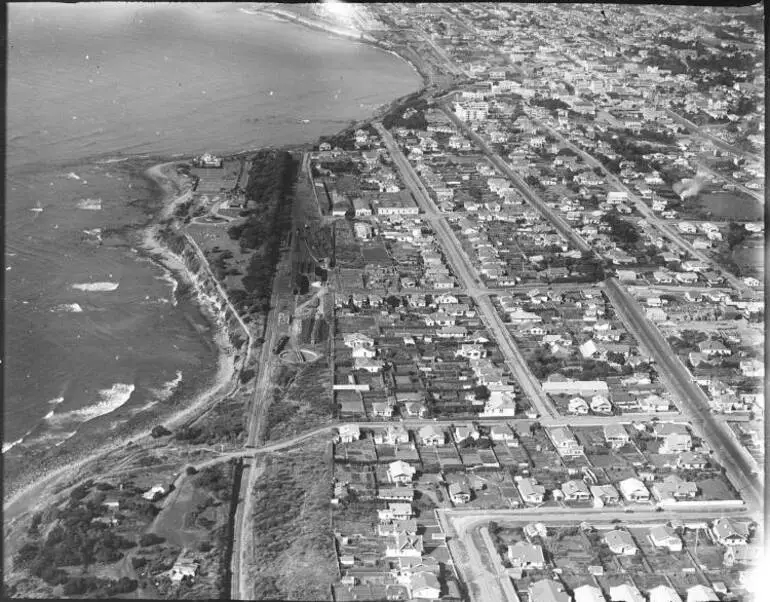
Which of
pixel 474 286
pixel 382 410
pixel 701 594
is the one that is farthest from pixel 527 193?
pixel 701 594

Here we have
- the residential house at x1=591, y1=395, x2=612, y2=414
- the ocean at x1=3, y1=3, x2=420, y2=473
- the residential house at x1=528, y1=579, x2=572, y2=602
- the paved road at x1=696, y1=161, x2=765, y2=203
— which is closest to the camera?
the residential house at x1=528, y1=579, x2=572, y2=602

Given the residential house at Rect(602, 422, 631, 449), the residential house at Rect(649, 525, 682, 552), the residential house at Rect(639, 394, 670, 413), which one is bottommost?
the residential house at Rect(639, 394, 670, 413)

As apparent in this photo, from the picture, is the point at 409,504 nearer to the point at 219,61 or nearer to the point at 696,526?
the point at 696,526

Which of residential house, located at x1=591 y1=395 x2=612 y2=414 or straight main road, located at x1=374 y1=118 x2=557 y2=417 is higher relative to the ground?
residential house, located at x1=591 y1=395 x2=612 y2=414

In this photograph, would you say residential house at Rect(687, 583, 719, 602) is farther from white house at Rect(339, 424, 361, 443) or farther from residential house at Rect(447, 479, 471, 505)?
white house at Rect(339, 424, 361, 443)

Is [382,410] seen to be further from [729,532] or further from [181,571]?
[729,532]

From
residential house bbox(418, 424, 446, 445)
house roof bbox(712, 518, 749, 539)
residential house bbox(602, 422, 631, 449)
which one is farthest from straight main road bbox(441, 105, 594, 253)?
house roof bbox(712, 518, 749, 539)
